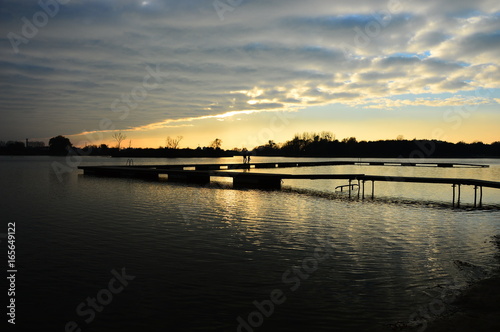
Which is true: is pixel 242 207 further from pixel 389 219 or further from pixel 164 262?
pixel 164 262

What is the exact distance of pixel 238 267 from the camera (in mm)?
9859

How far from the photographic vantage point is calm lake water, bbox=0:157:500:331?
6.92m

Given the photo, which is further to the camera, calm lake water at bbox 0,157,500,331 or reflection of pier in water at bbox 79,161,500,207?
reflection of pier in water at bbox 79,161,500,207

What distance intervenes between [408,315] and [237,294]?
137 inches

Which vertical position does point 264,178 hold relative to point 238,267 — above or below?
above

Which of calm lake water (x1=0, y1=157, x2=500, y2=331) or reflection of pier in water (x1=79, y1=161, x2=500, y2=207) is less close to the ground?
reflection of pier in water (x1=79, y1=161, x2=500, y2=207)

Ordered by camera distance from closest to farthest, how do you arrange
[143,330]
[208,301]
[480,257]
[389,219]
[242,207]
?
1. [143,330]
2. [208,301]
3. [480,257]
4. [389,219]
5. [242,207]

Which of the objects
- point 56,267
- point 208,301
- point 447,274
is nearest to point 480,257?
point 447,274

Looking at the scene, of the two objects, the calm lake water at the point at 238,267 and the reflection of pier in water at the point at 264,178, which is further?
the reflection of pier in water at the point at 264,178

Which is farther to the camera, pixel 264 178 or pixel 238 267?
pixel 264 178

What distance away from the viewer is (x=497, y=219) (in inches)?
741

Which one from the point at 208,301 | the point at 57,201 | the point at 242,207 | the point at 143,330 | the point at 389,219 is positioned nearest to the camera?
the point at 143,330

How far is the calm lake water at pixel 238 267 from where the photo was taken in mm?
6918

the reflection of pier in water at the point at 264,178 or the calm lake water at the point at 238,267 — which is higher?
the reflection of pier in water at the point at 264,178
